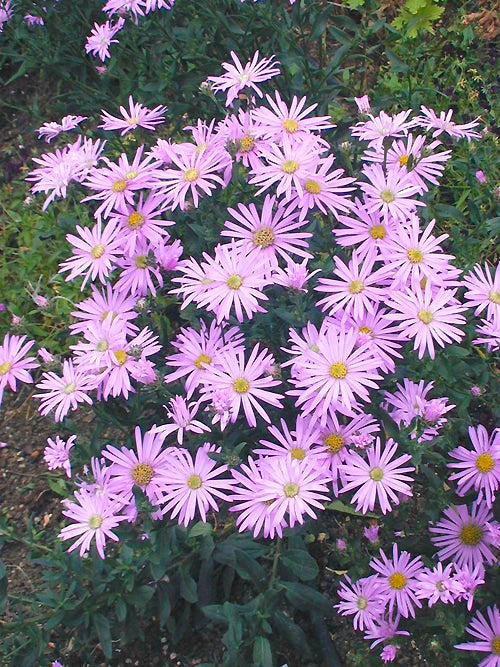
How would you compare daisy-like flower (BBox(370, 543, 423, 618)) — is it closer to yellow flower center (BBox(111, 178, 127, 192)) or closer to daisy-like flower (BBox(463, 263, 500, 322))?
daisy-like flower (BBox(463, 263, 500, 322))

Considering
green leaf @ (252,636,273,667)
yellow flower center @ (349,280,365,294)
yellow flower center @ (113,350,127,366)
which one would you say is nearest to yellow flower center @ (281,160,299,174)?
yellow flower center @ (349,280,365,294)

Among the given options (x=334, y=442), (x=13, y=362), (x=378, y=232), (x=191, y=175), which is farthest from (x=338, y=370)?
(x=13, y=362)

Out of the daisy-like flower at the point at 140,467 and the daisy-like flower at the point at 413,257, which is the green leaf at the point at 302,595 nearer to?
the daisy-like flower at the point at 140,467

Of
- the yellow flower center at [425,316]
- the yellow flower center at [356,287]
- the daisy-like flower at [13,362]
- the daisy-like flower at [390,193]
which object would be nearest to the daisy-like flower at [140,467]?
the daisy-like flower at [13,362]

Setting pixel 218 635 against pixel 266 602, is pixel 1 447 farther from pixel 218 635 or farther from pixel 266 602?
pixel 266 602

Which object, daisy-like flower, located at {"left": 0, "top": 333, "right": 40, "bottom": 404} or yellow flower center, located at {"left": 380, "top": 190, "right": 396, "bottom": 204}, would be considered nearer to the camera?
yellow flower center, located at {"left": 380, "top": 190, "right": 396, "bottom": 204}

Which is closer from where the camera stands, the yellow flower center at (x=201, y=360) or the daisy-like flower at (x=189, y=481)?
the daisy-like flower at (x=189, y=481)

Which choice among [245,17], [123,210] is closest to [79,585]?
[123,210]
